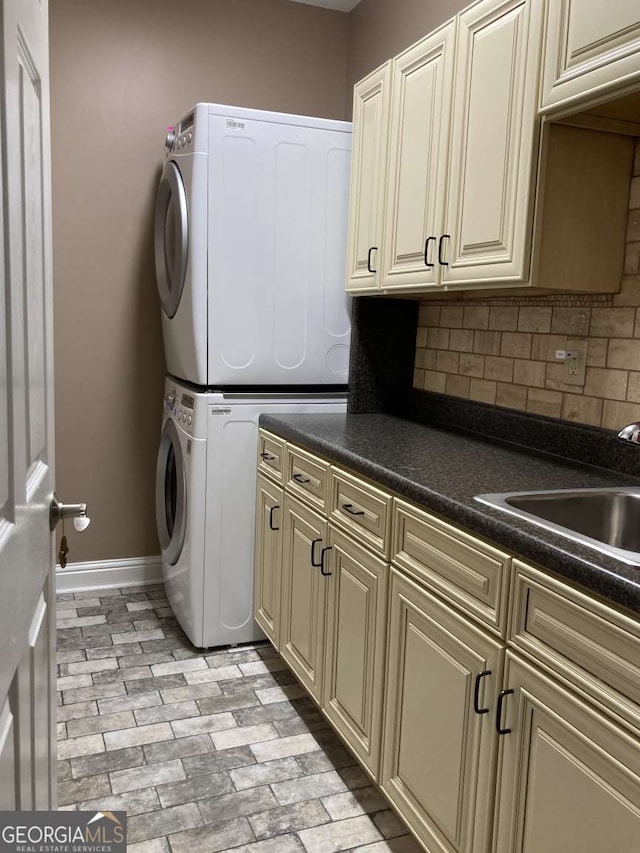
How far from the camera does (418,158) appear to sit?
2.25 m

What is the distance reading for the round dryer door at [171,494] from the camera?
2.91 m

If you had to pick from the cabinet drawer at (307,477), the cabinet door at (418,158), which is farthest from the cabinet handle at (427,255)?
the cabinet drawer at (307,477)

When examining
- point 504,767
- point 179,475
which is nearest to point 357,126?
point 179,475

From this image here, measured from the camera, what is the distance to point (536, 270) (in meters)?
1.80

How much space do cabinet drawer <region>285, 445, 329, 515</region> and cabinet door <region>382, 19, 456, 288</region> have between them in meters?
0.63

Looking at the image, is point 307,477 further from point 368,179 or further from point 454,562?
point 368,179

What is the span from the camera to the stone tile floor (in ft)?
6.17

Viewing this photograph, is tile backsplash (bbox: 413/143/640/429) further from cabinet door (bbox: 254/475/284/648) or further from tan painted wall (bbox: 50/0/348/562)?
tan painted wall (bbox: 50/0/348/562)

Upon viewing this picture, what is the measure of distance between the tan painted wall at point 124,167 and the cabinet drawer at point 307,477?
3.90 feet

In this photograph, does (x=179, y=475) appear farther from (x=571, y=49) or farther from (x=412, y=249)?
(x=571, y=49)

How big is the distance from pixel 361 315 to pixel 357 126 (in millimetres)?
689

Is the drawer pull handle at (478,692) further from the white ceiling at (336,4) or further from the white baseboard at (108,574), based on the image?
the white ceiling at (336,4)

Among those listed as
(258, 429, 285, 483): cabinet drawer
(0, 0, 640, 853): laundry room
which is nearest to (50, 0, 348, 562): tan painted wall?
(0, 0, 640, 853): laundry room

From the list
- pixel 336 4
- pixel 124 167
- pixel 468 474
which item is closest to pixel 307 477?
pixel 468 474
